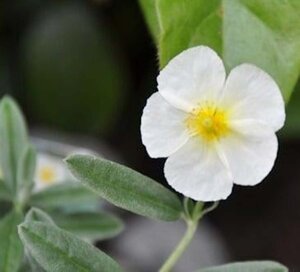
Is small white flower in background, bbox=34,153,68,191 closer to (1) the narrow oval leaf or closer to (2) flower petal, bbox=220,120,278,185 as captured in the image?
(1) the narrow oval leaf

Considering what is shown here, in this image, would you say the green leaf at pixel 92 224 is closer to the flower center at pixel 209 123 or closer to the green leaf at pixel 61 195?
the green leaf at pixel 61 195

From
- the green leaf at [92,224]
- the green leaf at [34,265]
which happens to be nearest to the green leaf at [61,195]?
the green leaf at [92,224]

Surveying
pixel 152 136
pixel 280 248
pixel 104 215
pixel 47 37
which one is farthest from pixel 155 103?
pixel 280 248

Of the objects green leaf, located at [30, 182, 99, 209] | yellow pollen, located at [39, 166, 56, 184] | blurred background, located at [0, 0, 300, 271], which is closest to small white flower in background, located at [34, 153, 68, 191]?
yellow pollen, located at [39, 166, 56, 184]

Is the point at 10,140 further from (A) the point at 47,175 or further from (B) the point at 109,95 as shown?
(B) the point at 109,95

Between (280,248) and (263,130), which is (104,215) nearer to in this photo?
(263,130)

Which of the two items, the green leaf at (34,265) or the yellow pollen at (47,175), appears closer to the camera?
the green leaf at (34,265)
